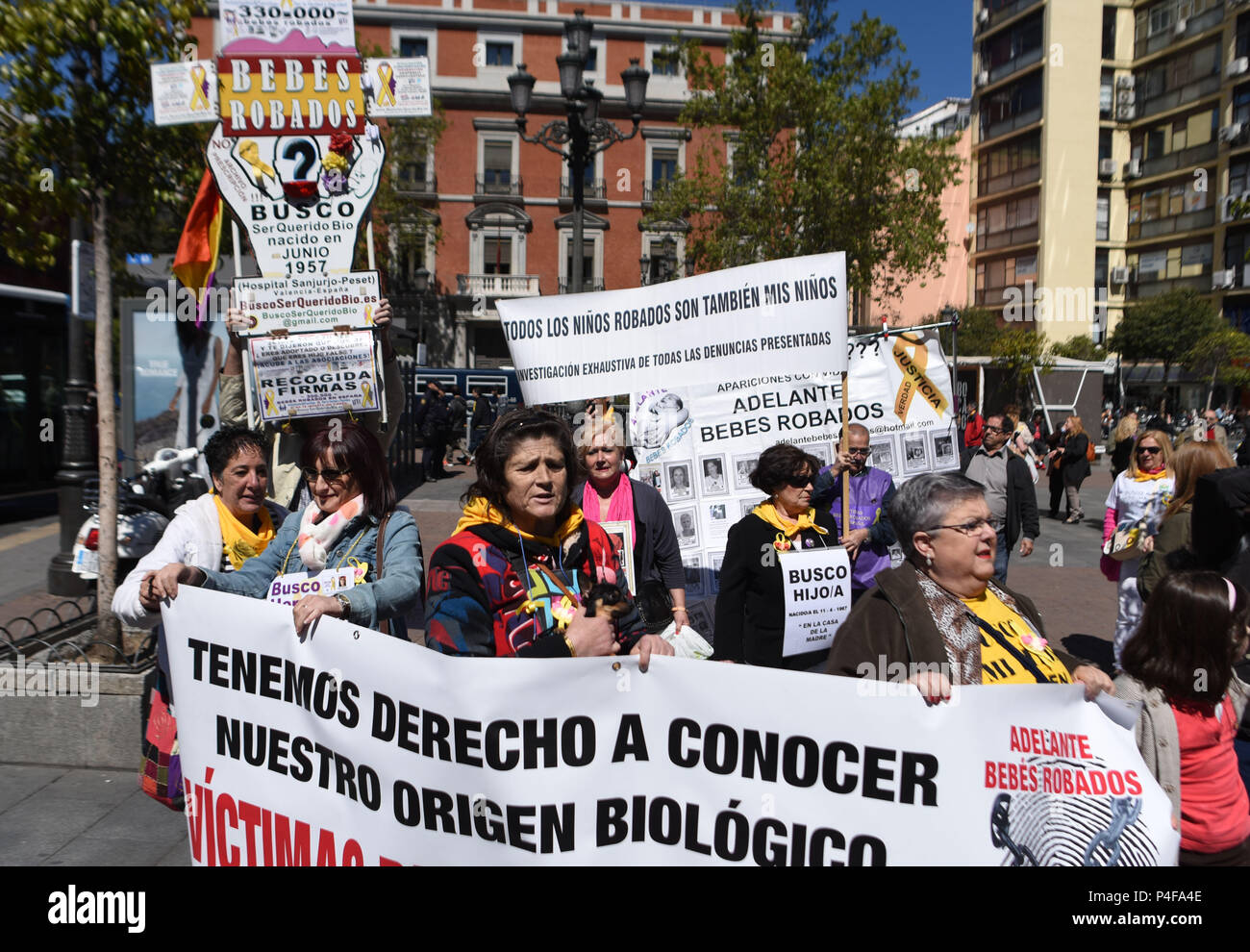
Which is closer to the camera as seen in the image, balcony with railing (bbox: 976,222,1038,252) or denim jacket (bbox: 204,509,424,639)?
denim jacket (bbox: 204,509,424,639)

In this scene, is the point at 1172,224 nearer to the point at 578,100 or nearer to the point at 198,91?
the point at 578,100

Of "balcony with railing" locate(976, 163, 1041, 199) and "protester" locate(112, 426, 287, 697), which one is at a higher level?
"balcony with railing" locate(976, 163, 1041, 199)

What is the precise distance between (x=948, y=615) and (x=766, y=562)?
1.55 meters

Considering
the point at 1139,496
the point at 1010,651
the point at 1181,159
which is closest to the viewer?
the point at 1010,651

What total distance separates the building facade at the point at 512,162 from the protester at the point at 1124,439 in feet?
105

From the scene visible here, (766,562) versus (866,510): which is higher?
(866,510)

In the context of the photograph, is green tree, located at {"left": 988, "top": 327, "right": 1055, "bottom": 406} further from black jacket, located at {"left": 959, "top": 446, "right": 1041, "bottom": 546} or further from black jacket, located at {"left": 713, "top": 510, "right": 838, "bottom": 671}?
black jacket, located at {"left": 713, "top": 510, "right": 838, "bottom": 671}

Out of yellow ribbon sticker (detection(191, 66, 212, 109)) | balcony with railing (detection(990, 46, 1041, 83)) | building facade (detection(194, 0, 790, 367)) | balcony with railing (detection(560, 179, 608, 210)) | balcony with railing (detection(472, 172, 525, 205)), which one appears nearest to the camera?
yellow ribbon sticker (detection(191, 66, 212, 109))

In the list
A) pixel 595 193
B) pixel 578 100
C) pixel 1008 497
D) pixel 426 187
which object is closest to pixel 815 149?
pixel 578 100

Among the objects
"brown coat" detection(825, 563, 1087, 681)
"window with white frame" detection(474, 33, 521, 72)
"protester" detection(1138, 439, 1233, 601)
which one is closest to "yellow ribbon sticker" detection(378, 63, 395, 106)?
"brown coat" detection(825, 563, 1087, 681)

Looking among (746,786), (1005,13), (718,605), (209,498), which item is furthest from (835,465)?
(1005,13)

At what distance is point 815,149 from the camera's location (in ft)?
73.8

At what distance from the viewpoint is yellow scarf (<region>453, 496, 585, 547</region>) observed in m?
2.62

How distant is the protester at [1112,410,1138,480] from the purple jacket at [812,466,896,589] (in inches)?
258
